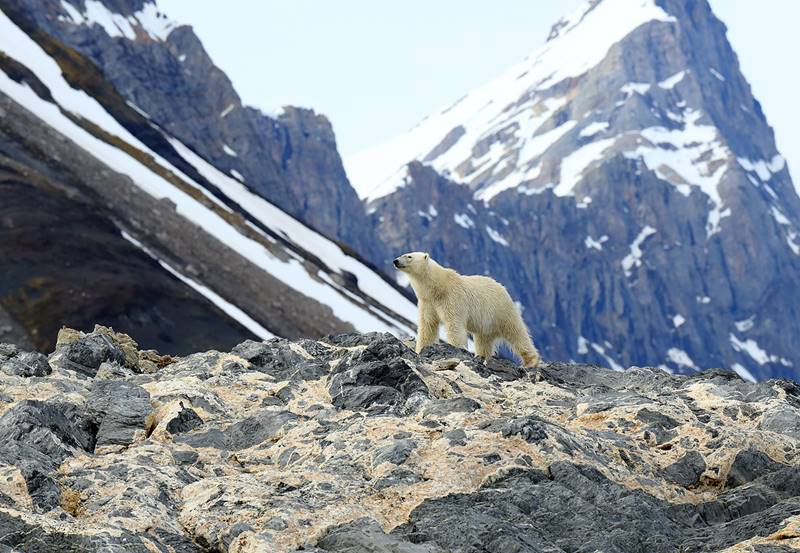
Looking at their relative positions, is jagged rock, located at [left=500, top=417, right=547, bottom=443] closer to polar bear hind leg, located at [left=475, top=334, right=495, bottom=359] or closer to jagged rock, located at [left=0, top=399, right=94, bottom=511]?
jagged rock, located at [left=0, top=399, right=94, bottom=511]

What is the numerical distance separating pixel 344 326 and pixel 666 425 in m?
78.6

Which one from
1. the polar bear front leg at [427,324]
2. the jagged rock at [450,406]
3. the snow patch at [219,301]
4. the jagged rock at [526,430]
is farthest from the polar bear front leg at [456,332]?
the snow patch at [219,301]

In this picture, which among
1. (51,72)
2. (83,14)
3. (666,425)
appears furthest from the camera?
(83,14)

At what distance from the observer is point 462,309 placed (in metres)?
21.8

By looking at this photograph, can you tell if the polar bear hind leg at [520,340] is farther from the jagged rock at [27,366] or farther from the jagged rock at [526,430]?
the jagged rock at [27,366]

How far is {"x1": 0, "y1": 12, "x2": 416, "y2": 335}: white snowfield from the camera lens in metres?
94.8

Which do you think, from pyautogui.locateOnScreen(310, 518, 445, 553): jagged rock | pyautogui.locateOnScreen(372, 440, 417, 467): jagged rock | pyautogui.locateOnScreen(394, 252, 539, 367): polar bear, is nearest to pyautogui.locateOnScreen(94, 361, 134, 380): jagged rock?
pyautogui.locateOnScreen(372, 440, 417, 467): jagged rock

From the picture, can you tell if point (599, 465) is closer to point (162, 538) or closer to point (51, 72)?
point (162, 538)

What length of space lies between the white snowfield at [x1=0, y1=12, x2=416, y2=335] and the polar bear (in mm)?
57230

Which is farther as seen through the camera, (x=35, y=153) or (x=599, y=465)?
(x=35, y=153)

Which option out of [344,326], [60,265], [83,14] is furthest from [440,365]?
[83,14]

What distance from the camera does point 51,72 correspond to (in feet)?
367

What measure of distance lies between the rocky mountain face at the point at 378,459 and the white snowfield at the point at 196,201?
6493cm

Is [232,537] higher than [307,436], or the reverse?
[307,436]
